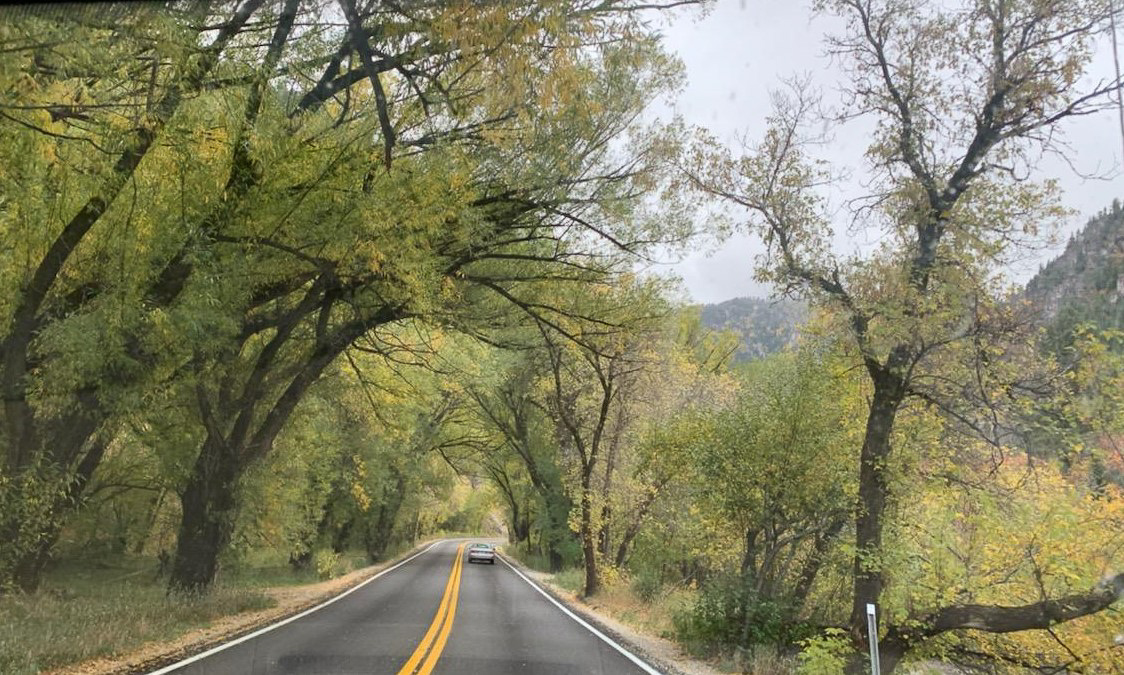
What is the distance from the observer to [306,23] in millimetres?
6930

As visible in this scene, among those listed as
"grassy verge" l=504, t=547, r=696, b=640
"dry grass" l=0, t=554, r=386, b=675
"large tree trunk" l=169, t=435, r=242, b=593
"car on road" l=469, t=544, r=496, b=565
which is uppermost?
"large tree trunk" l=169, t=435, r=242, b=593

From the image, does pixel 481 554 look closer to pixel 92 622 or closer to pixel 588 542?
pixel 588 542

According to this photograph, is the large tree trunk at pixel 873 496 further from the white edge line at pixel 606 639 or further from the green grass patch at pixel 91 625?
the green grass patch at pixel 91 625

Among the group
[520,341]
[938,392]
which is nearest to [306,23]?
[938,392]

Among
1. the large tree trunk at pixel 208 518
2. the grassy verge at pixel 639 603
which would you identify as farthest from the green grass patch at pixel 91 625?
the grassy verge at pixel 639 603

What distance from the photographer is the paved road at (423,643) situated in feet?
29.8

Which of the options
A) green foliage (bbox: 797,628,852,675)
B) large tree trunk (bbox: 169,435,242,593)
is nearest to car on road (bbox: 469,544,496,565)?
large tree trunk (bbox: 169,435,242,593)

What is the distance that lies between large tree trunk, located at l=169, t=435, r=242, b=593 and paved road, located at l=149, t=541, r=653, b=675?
94.9 inches

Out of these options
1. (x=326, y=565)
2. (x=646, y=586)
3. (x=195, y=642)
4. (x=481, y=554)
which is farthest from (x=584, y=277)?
(x=481, y=554)

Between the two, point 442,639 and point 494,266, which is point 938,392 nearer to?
point 494,266

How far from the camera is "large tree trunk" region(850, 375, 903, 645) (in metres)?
9.87

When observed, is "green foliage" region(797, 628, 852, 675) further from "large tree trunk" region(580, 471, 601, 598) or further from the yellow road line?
"large tree trunk" region(580, 471, 601, 598)

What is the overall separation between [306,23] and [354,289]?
6292 millimetres

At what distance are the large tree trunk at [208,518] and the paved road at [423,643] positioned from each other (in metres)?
2.41
